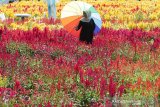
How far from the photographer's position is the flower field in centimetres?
795

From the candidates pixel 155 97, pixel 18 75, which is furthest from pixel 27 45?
pixel 155 97

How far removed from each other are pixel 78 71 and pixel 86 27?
4.81 metres

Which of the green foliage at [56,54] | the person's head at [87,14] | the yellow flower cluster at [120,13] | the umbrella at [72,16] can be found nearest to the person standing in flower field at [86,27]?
the person's head at [87,14]

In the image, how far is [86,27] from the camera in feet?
46.6

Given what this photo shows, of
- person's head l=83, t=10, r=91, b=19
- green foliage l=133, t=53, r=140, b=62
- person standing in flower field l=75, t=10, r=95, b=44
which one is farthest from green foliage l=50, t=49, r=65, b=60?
person's head l=83, t=10, r=91, b=19

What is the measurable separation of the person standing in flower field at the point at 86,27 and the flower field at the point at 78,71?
1.02 feet

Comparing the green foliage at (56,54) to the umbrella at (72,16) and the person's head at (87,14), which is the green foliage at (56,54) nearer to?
the person's head at (87,14)

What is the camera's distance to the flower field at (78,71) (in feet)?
26.1

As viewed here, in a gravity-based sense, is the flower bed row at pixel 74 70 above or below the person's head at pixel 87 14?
below

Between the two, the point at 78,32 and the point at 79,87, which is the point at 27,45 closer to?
the point at 78,32

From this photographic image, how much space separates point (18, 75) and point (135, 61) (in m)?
3.28

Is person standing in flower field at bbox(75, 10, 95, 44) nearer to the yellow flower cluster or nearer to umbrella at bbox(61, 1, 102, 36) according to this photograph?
umbrella at bbox(61, 1, 102, 36)

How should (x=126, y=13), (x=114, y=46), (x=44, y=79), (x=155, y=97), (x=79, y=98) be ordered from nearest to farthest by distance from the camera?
(x=155, y=97), (x=79, y=98), (x=44, y=79), (x=114, y=46), (x=126, y=13)

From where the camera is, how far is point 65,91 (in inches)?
342
